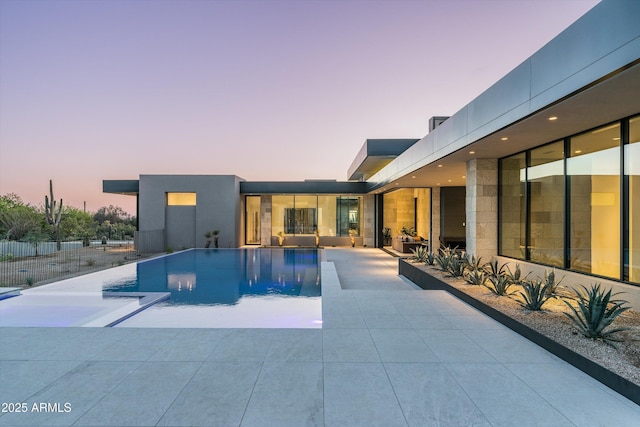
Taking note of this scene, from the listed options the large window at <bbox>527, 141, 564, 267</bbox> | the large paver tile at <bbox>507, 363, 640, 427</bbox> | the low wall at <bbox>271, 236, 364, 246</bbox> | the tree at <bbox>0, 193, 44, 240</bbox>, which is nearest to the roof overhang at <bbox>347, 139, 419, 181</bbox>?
the low wall at <bbox>271, 236, 364, 246</bbox>

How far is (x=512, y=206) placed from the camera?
8594mm

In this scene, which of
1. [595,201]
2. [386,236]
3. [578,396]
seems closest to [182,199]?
[386,236]

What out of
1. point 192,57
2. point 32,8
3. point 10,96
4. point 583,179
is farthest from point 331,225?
point 10,96

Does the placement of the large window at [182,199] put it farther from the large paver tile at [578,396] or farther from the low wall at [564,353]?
the large paver tile at [578,396]

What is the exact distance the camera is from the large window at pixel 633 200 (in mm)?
5113

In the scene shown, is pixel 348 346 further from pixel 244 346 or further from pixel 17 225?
pixel 17 225

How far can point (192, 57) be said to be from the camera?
17.3 m

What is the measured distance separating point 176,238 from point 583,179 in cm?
2042

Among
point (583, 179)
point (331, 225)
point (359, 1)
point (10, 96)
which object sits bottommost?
point (331, 225)

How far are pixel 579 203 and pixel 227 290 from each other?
29.1 feet

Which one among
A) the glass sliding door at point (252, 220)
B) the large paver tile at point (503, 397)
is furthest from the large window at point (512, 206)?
the glass sliding door at point (252, 220)

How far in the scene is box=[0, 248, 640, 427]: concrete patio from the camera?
2527 mm

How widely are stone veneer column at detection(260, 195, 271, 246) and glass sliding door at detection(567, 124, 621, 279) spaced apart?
59.3ft

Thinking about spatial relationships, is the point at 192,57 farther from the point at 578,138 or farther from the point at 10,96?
the point at 578,138
